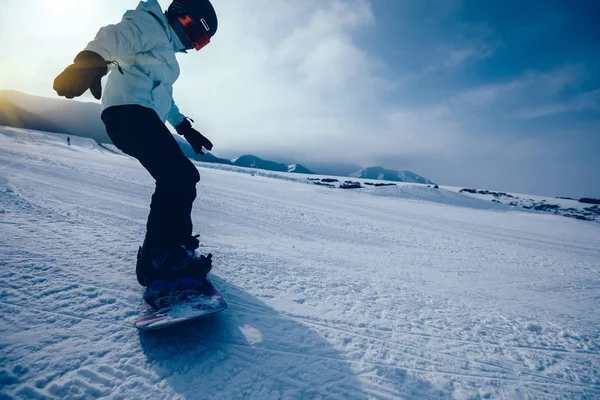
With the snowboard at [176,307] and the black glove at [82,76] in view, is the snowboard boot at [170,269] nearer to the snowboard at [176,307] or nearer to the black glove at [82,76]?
the snowboard at [176,307]

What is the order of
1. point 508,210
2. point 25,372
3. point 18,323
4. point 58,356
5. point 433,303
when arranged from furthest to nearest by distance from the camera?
1. point 508,210
2. point 433,303
3. point 18,323
4. point 58,356
5. point 25,372

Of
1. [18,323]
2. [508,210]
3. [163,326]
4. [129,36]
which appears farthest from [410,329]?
[508,210]

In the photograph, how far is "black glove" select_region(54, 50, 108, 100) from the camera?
1700 mm

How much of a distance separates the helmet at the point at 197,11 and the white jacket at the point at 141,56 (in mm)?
125

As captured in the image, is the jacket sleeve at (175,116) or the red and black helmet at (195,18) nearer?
the red and black helmet at (195,18)

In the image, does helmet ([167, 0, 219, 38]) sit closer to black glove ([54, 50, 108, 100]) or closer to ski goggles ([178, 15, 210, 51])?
ski goggles ([178, 15, 210, 51])

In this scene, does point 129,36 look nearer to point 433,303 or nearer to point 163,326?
point 163,326

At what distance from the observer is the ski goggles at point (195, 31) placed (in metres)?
2.36

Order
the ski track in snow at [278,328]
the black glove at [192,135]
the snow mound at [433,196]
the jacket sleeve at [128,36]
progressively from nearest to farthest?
the ski track in snow at [278,328], the jacket sleeve at [128,36], the black glove at [192,135], the snow mound at [433,196]

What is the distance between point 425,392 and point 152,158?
2445mm

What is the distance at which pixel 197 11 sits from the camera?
7.77ft

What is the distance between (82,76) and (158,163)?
0.70 metres

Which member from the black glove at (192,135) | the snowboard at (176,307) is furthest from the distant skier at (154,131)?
the black glove at (192,135)

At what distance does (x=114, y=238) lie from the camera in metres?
3.18
